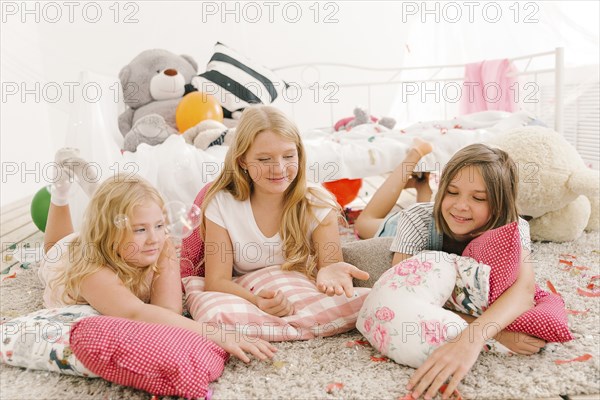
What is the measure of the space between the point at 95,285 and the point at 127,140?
44.3 inches

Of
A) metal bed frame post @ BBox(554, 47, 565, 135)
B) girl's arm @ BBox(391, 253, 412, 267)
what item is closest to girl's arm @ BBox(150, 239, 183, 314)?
girl's arm @ BBox(391, 253, 412, 267)

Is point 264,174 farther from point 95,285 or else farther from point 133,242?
point 95,285

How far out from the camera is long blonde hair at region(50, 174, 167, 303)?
1109 mm

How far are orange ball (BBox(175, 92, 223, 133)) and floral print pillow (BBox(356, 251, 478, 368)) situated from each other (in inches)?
54.2

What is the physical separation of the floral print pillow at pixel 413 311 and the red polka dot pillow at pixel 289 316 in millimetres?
64

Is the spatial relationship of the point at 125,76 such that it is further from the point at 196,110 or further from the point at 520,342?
the point at 520,342

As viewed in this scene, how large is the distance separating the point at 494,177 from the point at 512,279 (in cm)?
22

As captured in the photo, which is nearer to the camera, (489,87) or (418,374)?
(418,374)

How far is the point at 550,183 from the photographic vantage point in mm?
1605

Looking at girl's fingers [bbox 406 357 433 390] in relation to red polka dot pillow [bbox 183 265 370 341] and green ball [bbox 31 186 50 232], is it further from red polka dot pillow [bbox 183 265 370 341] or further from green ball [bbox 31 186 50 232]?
green ball [bbox 31 186 50 232]

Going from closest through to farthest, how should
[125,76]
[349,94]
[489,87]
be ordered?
[125,76] < [489,87] < [349,94]

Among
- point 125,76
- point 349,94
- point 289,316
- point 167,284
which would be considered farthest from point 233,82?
point 289,316

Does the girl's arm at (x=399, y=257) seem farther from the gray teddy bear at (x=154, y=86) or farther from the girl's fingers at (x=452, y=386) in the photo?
the gray teddy bear at (x=154, y=86)

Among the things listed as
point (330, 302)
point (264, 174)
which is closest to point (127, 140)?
point (264, 174)
